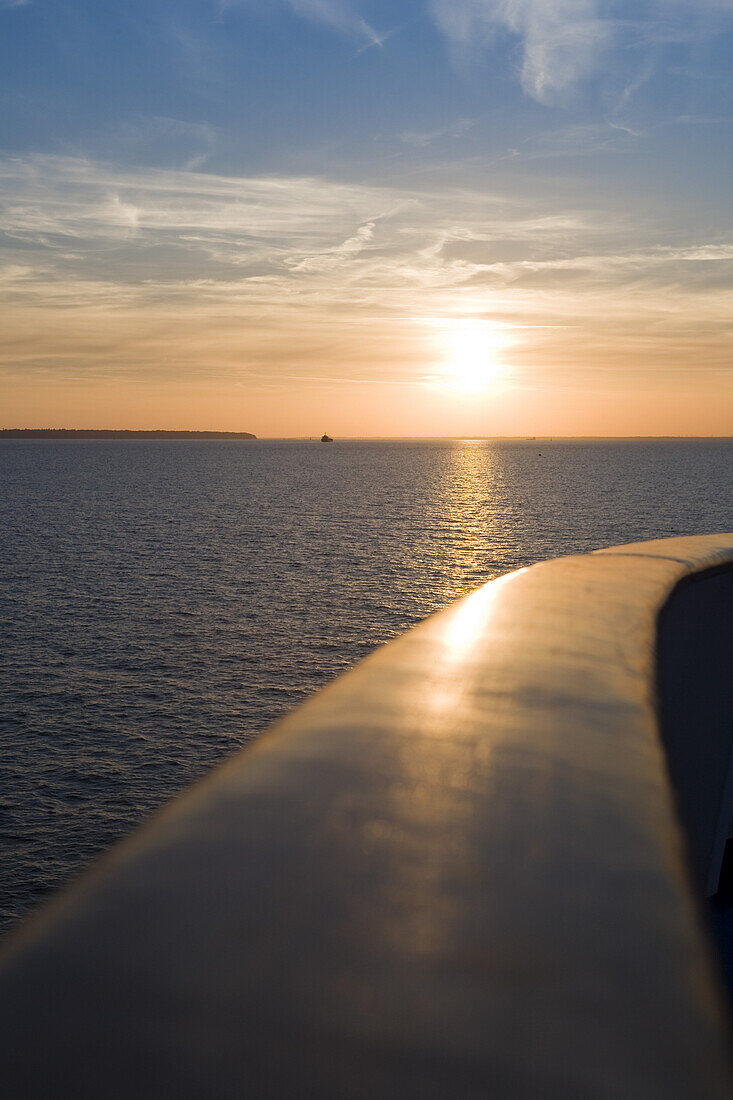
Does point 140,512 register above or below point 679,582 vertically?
below

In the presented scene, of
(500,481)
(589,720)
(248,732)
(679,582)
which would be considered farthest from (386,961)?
(500,481)

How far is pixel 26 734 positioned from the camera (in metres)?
34.2

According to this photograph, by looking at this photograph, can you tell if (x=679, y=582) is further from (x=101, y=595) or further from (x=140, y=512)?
(x=140, y=512)

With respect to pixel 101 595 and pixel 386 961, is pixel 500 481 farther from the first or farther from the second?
pixel 386 961

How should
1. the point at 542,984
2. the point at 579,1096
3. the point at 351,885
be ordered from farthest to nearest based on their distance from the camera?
the point at 351,885 → the point at 542,984 → the point at 579,1096

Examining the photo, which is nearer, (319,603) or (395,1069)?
(395,1069)

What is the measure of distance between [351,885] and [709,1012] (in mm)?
783

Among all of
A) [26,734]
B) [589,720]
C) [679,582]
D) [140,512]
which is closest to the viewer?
[589,720]

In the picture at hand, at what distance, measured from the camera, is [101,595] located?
56281mm

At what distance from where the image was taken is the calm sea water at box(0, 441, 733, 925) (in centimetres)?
3086

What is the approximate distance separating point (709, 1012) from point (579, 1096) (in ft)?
1.13

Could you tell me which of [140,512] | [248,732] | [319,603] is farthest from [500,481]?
[248,732]

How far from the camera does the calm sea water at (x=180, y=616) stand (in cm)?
3086

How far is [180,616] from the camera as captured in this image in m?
51.2
